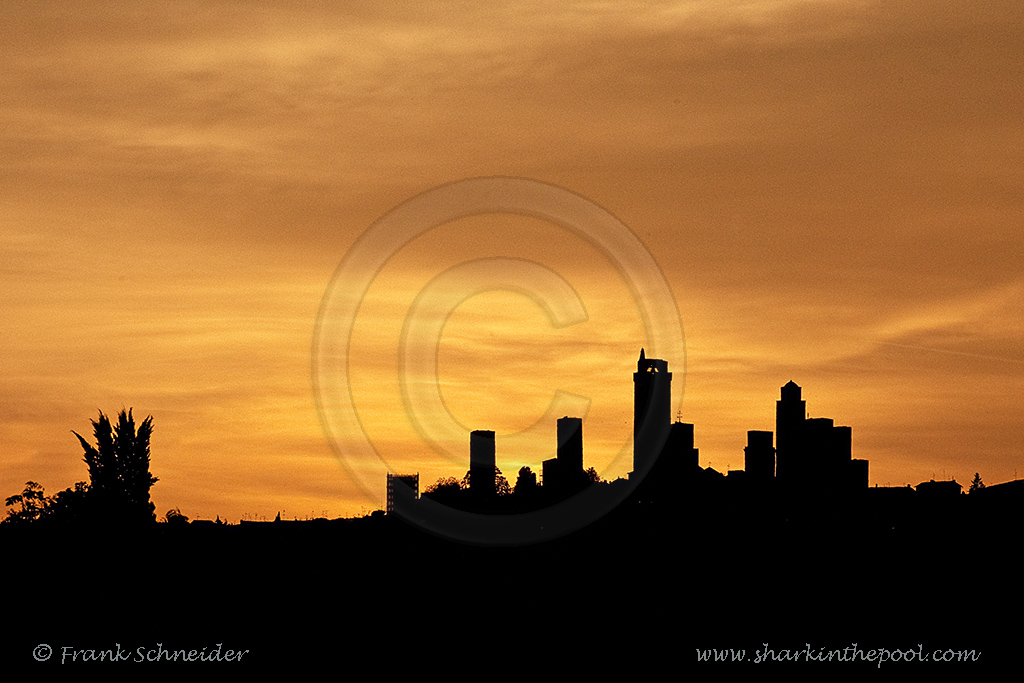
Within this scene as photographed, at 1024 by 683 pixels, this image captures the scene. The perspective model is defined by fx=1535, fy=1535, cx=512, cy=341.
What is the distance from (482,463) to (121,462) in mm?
35202

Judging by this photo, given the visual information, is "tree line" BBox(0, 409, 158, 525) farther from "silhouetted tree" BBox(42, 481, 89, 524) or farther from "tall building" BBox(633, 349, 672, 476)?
"tall building" BBox(633, 349, 672, 476)

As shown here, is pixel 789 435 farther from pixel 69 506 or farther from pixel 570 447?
pixel 69 506

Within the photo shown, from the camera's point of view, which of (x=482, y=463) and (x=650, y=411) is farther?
(x=650, y=411)

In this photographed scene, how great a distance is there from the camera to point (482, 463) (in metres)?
120

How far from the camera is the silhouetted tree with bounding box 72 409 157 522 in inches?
5271

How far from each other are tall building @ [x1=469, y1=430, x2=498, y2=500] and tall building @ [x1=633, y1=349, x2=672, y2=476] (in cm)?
1298

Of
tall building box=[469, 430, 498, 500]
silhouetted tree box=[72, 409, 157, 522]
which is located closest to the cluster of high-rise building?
tall building box=[469, 430, 498, 500]

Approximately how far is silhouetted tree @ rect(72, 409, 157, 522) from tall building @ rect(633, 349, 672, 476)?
43.1 m

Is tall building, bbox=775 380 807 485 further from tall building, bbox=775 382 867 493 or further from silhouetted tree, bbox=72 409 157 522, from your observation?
silhouetted tree, bbox=72 409 157 522

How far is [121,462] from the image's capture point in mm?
135000

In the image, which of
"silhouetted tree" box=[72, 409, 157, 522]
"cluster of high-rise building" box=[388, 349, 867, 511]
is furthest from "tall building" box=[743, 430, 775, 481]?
"silhouetted tree" box=[72, 409, 157, 522]

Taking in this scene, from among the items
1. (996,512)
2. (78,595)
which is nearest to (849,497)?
(996,512)

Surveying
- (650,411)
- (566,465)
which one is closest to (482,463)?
(566,465)

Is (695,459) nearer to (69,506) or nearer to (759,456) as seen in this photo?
(759,456)
